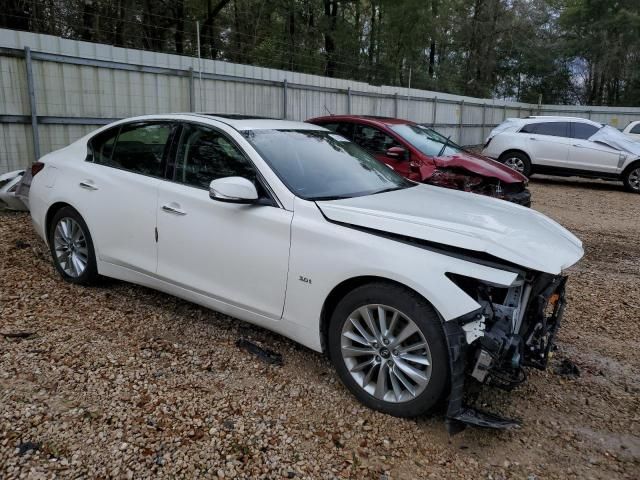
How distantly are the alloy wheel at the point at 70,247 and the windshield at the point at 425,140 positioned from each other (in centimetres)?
517

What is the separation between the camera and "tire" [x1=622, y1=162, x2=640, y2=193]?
40.2ft

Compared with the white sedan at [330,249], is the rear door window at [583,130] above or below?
above

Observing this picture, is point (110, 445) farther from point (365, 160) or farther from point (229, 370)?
point (365, 160)

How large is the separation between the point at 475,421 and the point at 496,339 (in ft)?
1.38

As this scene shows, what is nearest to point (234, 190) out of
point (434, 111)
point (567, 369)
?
point (567, 369)

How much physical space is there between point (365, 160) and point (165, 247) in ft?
5.56

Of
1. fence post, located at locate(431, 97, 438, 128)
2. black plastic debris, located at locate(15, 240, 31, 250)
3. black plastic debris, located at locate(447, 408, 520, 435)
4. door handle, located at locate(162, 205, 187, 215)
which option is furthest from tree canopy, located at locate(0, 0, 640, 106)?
black plastic debris, located at locate(447, 408, 520, 435)

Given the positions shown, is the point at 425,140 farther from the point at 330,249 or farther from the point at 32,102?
the point at 330,249

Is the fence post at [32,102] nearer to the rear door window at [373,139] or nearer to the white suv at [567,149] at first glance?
the rear door window at [373,139]

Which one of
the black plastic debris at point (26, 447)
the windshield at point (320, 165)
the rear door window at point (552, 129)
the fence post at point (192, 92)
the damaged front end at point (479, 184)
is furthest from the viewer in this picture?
the rear door window at point (552, 129)

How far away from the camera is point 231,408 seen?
299 centimetres

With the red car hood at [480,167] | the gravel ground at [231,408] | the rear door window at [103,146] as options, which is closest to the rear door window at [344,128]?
the red car hood at [480,167]

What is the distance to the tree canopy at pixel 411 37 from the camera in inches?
683

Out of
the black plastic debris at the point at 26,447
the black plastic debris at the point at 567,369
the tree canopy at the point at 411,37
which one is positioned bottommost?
the black plastic debris at the point at 567,369
